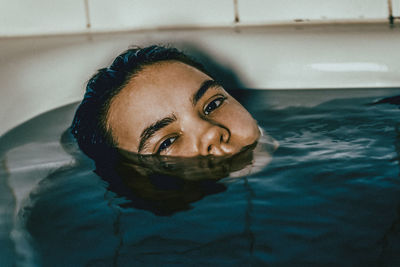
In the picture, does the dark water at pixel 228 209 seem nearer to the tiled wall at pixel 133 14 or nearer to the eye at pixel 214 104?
the eye at pixel 214 104

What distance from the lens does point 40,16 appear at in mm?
1619

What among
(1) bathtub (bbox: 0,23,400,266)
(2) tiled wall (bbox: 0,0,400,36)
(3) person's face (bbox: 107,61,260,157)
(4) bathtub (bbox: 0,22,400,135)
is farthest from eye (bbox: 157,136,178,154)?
(2) tiled wall (bbox: 0,0,400,36)

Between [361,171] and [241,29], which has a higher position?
[241,29]

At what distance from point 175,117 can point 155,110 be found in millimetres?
37

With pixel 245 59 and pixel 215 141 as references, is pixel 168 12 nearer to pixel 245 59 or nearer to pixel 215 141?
pixel 245 59

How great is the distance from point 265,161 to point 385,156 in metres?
0.21

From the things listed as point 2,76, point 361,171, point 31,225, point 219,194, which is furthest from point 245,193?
point 2,76

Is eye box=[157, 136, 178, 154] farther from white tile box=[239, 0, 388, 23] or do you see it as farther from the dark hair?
white tile box=[239, 0, 388, 23]

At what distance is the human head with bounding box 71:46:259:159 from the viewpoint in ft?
2.95

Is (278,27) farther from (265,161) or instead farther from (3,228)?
(3,228)

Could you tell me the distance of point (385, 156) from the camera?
0.90 meters

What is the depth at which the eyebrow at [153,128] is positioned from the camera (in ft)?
2.93

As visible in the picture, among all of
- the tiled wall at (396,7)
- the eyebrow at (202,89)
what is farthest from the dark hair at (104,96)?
the tiled wall at (396,7)

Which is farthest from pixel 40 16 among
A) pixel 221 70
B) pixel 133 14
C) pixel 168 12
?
pixel 221 70
